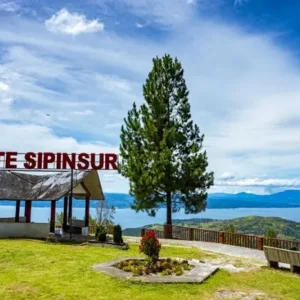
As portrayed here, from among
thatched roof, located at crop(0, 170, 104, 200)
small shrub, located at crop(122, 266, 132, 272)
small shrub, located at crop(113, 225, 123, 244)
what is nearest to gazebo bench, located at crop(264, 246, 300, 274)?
small shrub, located at crop(122, 266, 132, 272)

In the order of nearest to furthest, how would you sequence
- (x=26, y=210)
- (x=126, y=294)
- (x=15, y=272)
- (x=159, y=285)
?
(x=126, y=294)
(x=159, y=285)
(x=15, y=272)
(x=26, y=210)

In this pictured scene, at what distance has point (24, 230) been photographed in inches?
1039

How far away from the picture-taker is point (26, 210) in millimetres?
27953

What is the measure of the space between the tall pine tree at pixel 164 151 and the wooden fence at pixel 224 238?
1749 millimetres

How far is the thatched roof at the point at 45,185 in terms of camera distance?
86.2ft

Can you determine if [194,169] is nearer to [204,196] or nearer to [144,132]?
[204,196]

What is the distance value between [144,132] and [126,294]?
64.6 feet

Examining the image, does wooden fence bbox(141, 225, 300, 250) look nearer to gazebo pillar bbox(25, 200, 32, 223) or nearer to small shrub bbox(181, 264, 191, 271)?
small shrub bbox(181, 264, 191, 271)

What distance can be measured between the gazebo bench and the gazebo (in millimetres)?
13725

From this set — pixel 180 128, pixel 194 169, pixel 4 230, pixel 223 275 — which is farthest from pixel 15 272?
pixel 180 128

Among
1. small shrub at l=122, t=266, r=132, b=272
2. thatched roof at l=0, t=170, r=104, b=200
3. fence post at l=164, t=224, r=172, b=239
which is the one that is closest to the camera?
small shrub at l=122, t=266, r=132, b=272

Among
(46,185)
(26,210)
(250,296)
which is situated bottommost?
(250,296)

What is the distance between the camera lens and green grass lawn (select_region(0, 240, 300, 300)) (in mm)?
11625

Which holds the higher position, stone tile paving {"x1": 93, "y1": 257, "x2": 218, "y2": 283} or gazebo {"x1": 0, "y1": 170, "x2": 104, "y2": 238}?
gazebo {"x1": 0, "y1": 170, "x2": 104, "y2": 238}
